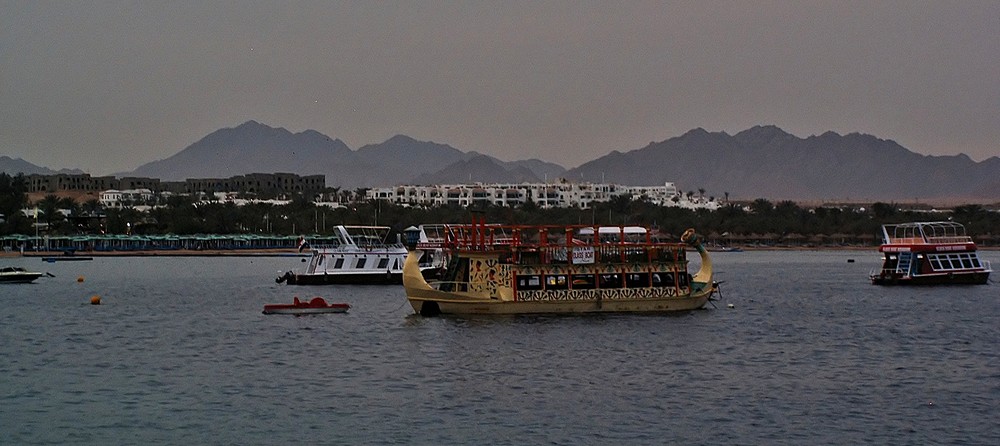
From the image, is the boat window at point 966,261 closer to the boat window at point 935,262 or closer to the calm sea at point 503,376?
the boat window at point 935,262

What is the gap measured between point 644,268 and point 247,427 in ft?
107

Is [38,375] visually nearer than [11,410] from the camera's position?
No

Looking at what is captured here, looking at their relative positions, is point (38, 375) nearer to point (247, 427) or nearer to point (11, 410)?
point (11, 410)

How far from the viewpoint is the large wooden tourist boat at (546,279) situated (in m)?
63.7

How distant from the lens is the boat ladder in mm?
91975

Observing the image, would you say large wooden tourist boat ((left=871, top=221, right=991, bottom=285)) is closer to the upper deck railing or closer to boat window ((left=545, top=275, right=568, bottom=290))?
the upper deck railing

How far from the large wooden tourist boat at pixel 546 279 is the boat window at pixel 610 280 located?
0.17 feet

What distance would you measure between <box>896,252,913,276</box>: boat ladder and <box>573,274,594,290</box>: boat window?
119 ft

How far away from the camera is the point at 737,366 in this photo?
49.2 meters

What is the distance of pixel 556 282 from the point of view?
64688 mm

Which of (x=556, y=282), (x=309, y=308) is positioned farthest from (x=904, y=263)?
(x=309, y=308)

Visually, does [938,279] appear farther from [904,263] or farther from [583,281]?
[583,281]

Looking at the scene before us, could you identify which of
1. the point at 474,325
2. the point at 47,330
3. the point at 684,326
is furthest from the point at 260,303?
the point at 684,326

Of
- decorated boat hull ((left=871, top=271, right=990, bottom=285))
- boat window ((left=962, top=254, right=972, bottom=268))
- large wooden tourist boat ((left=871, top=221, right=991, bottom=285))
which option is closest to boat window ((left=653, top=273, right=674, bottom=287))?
large wooden tourist boat ((left=871, top=221, right=991, bottom=285))
